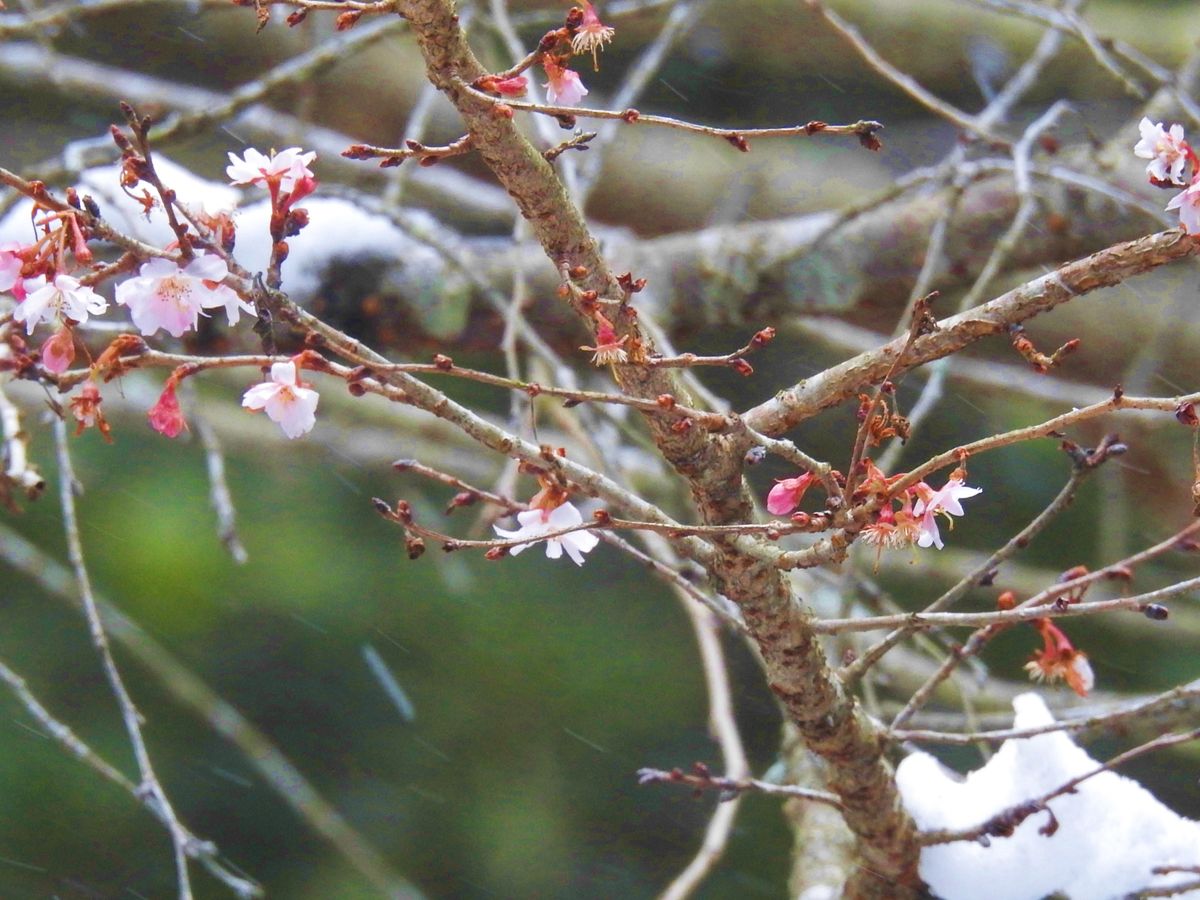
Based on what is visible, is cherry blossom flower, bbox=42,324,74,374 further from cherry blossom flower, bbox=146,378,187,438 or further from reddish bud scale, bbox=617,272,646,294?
reddish bud scale, bbox=617,272,646,294

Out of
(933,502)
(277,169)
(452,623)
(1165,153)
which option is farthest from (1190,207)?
(452,623)

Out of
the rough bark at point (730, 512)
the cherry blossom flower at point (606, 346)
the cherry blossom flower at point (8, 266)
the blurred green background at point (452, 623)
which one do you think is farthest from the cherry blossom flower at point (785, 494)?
the blurred green background at point (452, 623)

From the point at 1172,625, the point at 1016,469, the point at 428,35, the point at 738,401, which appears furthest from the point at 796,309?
the point at 1016,469

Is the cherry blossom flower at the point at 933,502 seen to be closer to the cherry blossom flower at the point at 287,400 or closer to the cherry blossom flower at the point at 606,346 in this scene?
the cherry blossom flower at the point at 606,346

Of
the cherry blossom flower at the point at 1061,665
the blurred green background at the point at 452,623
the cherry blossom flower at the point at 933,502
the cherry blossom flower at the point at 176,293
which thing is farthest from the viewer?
the blurred green background at the point at 452,623

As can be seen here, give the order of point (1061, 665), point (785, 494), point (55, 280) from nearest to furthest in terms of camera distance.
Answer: point (55, 280)
point (785, 494)
point (1061, 665)

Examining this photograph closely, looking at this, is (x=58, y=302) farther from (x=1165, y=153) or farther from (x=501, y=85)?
(x=1165, y=153)
